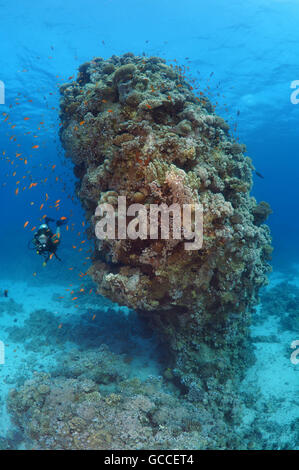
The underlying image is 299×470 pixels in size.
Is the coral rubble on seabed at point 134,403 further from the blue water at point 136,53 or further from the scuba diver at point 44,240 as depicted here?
the scuba diver at point 44,240

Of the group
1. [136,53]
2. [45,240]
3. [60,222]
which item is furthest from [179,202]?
[136,53]

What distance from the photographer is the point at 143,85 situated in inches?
314

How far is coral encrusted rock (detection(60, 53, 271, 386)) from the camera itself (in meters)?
6.36

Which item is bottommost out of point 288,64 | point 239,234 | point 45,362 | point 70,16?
point 45,362

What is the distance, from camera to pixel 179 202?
19.2 feet

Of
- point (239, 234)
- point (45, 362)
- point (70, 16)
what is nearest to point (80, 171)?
point (239, 234)

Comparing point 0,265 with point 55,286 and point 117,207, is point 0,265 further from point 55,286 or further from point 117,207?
point 117,207

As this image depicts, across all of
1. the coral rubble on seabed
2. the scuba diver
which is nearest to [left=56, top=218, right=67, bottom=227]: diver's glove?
the scuba diver

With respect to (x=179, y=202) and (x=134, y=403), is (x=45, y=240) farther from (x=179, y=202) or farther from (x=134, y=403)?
(x=134, y=403)

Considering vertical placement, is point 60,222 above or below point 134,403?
above

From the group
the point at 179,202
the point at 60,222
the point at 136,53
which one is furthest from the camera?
the point at 136,53

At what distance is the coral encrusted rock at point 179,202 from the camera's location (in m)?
6.36

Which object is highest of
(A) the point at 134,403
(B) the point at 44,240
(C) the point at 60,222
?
(C) the point at 60,222

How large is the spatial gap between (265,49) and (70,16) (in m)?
14.6
